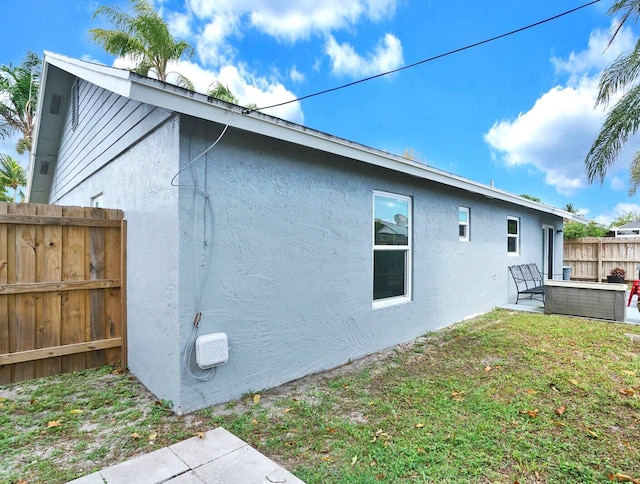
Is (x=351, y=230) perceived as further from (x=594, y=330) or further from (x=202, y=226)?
(x=594, y=330)

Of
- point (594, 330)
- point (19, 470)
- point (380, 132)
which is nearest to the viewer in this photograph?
point (19, 470)

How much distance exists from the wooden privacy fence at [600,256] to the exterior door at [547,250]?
2945 millimetres

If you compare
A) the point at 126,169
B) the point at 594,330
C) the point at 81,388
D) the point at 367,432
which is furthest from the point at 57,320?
the point at 594,330

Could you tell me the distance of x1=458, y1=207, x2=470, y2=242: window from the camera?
286 inches

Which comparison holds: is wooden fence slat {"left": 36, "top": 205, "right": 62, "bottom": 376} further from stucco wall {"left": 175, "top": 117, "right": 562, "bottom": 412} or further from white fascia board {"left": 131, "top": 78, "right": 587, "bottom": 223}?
white fascia board {"left": 131, "top": 78, "right": 587, "bottom": 223}

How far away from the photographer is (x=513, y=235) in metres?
9.37

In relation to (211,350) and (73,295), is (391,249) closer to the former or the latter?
(211,350)

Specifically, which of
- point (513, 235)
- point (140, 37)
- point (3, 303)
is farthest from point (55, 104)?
point (513, 235)

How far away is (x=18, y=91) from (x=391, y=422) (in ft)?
74.4

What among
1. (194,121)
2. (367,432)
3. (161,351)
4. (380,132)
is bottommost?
(367,432)

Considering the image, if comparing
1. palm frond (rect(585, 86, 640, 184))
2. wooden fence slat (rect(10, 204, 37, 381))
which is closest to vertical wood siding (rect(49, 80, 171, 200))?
wooden fence slat (rect(10, 204, 37, 381))

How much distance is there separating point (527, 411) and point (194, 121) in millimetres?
4156

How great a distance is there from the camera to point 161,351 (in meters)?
3.38

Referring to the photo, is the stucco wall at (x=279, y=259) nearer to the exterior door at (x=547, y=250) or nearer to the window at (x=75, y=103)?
the window at (x=75, y=103)
